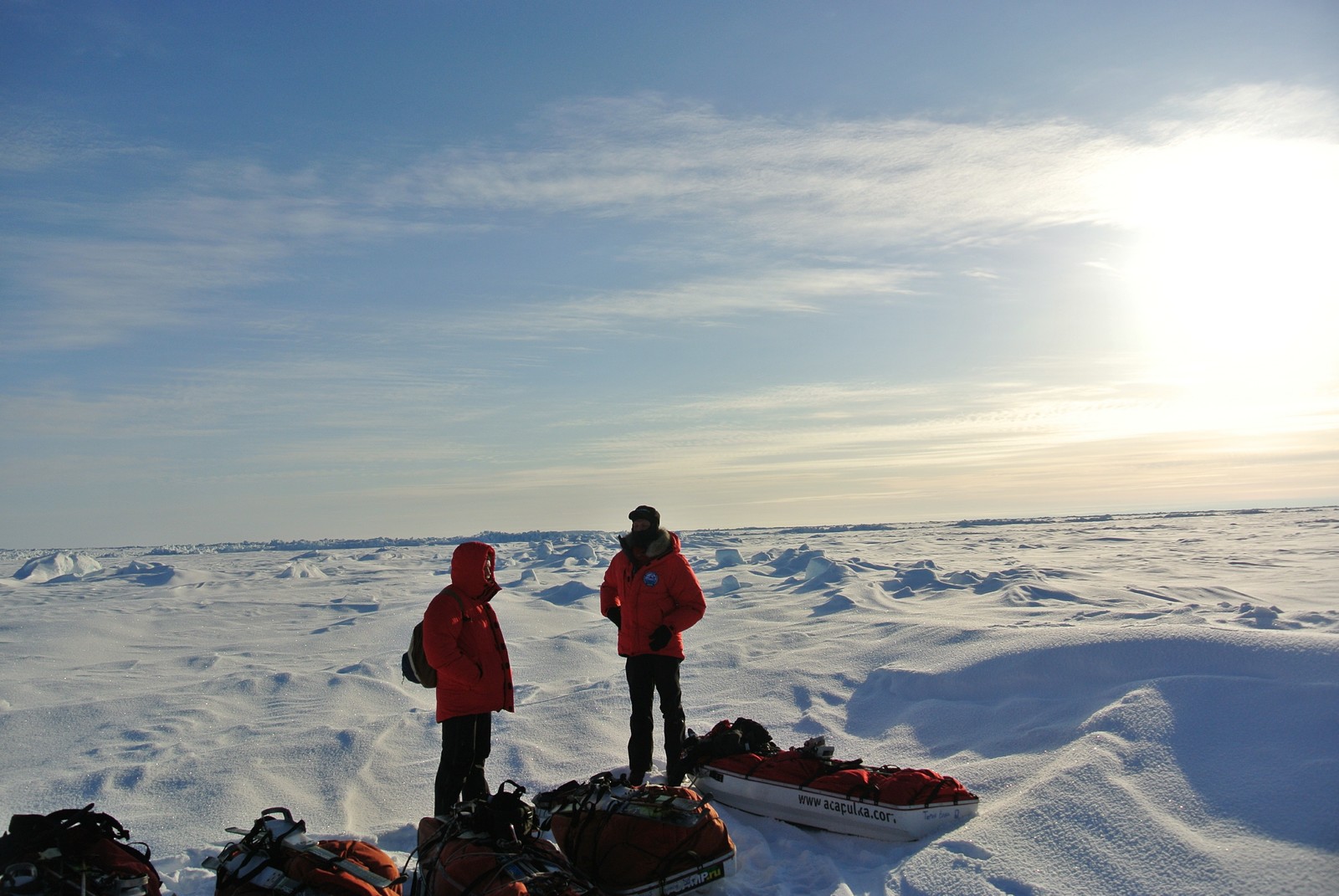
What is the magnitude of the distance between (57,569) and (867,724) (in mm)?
30081

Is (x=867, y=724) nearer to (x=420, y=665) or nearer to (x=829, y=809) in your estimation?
(x=829, y=809)

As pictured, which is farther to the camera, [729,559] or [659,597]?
[729,559]

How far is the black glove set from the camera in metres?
4.06

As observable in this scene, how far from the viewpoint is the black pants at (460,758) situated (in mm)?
3545

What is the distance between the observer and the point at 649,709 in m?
4.22

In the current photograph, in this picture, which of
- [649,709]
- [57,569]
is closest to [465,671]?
[649,709]

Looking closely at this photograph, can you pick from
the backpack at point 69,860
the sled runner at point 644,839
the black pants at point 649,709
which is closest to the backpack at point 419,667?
the sled runner at point 644,839

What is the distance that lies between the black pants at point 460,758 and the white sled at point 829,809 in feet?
3.48

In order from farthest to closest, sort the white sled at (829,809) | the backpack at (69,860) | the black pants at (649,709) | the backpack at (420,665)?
the black pants at (649,709) → the backpack at (420,665) → the white sled at (829,809) → the backpack at (69,860)

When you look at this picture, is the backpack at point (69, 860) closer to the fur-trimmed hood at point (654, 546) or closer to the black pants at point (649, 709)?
the black pants at point (649, 709)

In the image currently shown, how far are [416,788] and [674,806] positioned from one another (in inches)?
86.7

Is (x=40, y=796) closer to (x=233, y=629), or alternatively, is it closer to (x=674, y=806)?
(x=674, y=806)

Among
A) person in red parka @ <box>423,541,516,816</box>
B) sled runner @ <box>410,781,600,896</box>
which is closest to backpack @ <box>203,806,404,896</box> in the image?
sled runner @ <box>410,781,600,896</box>

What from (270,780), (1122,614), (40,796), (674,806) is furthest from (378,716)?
(1122,614)
